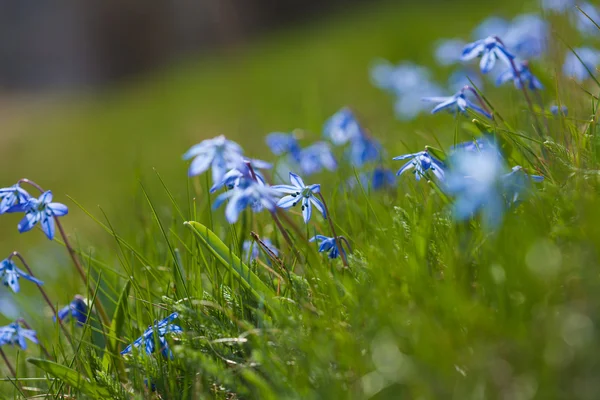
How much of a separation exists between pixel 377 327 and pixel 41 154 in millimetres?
9311

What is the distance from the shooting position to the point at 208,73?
37.4 ft

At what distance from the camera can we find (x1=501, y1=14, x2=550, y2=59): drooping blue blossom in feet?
10.2

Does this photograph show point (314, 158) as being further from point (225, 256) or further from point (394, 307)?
point (394, 307)

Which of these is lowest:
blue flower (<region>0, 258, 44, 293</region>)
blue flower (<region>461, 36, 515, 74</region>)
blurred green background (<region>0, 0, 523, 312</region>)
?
blurred green background (<region>0, 0, 523, 312</region>)

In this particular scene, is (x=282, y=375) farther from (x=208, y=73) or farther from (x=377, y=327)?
(x=208, y=73)

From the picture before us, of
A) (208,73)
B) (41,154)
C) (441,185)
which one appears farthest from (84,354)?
(208,73)

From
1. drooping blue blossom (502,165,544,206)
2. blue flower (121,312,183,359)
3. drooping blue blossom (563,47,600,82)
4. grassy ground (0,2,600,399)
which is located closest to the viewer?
grassy ground (0,2,600,399)

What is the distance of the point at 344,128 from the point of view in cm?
299

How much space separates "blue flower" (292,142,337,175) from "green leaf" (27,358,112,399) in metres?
1.47

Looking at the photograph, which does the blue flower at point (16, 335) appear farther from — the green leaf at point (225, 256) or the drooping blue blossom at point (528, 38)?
the drooping blue blossom at point (528, 38)

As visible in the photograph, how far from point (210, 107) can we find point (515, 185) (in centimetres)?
770

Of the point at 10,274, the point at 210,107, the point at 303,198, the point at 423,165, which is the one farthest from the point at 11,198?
the point at 210,107

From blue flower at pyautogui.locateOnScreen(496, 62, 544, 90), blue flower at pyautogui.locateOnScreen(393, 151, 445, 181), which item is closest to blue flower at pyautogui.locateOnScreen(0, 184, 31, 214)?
blue flower at pyautogui.locateOnScreen(393, 151, 445, 181)

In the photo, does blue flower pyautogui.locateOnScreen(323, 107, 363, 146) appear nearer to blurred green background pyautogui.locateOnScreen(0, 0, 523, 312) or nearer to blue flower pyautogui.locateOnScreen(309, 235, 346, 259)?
blurred green background pyautogui.locateOnScreen(0, 0, 523, 312)
